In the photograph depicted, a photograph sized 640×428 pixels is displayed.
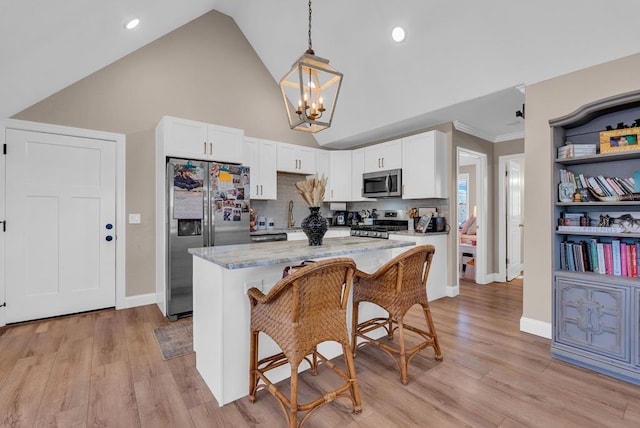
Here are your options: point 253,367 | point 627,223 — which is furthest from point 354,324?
point 627,223

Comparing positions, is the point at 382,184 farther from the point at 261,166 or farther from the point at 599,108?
the point at 599,108

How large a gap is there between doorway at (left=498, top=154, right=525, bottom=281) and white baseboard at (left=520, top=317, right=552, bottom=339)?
7.42ft

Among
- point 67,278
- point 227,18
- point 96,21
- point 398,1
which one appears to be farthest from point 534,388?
point 227,18

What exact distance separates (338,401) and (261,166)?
357cm

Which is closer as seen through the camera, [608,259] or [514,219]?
[608,259]

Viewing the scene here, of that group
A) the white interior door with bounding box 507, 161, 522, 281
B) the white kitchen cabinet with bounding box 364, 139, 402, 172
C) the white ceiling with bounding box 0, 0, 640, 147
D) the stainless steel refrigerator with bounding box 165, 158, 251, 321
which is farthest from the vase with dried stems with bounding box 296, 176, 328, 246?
the white interior door with bounding box 507, 161, 522, 281

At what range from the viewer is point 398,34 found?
11.0ft

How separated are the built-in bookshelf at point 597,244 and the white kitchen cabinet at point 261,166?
359 cm

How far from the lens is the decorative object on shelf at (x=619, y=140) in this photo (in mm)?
2221

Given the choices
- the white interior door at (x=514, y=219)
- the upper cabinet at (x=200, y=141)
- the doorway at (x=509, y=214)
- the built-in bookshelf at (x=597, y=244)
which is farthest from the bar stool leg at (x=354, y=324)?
the white interior door at (x=514, y=219)

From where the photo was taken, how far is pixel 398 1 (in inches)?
122

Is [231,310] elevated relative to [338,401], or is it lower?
elevated

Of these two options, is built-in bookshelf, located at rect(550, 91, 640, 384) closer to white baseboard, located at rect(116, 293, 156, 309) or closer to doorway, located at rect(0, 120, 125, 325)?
white baseboard, located at rect(116, 293, 156, 309)

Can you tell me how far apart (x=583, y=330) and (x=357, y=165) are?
3.76 metres
